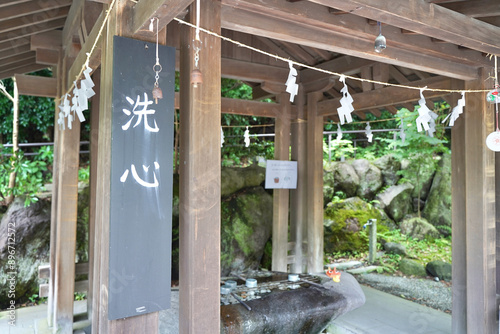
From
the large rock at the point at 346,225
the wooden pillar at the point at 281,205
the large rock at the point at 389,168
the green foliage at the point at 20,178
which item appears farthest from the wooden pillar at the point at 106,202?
the large rock at the point at 389,168

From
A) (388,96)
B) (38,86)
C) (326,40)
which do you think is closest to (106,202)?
(326,40)

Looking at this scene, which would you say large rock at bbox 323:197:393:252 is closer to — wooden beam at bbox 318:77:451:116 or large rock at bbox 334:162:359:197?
large rock at bbox 334:162:359:197

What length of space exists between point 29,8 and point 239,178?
5088mm

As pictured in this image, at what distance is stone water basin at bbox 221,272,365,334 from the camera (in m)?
3.40

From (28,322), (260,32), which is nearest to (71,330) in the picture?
(28,322)

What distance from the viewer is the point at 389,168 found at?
11914 millimetres

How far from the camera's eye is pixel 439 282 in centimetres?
735

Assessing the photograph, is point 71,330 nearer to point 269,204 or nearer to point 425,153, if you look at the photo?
point 269,204

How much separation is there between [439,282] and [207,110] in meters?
7.20

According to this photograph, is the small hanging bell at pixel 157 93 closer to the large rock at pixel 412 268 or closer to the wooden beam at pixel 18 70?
the wooden beam at pixel 18 70

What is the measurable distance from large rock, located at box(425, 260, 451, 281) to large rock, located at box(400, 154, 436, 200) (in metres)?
3.44

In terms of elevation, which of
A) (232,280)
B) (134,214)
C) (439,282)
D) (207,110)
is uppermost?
(207,110)

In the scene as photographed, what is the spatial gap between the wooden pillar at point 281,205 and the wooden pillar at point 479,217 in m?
2.62

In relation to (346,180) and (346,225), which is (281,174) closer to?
(346,225)
